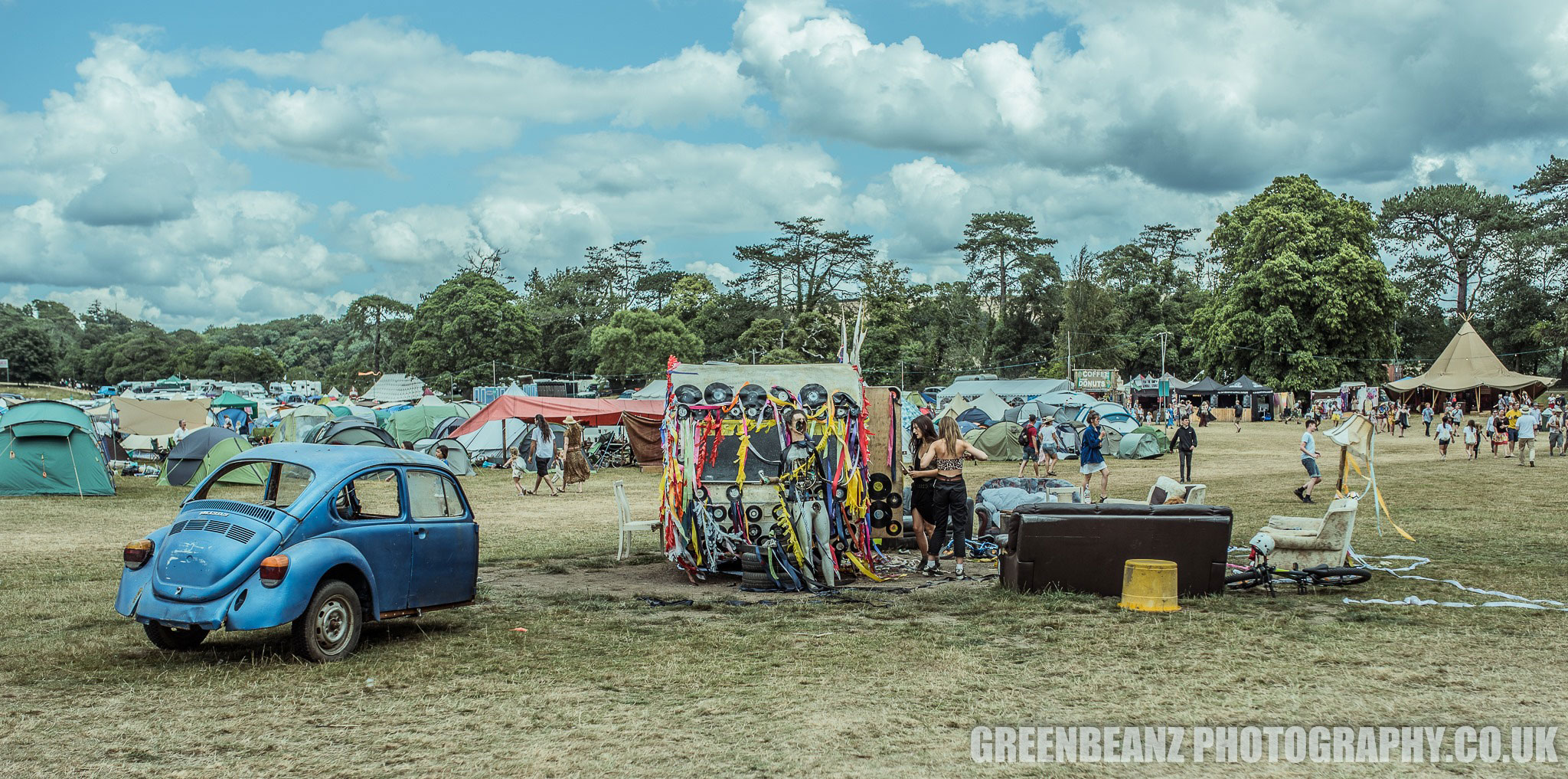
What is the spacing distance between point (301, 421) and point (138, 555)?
29208mm

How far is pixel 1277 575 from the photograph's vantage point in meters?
9.84

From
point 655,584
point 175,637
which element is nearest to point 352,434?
point 655,584

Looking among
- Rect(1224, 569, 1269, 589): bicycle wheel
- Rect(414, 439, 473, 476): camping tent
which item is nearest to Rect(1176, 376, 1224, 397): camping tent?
Rect(414, 439, 473, 476): camping tent

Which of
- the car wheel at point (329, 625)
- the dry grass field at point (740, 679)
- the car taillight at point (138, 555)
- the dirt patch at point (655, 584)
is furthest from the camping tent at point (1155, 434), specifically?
the car taillight at point (138, 555)

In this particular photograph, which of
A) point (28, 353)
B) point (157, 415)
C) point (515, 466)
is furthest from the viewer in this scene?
point (28, 353)

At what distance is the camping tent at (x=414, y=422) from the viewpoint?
3459 cm

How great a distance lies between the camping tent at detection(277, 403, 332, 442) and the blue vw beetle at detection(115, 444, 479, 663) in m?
25.7

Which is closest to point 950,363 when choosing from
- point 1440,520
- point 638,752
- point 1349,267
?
point 1349,267

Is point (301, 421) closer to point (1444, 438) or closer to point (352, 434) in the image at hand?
point (352, 434)

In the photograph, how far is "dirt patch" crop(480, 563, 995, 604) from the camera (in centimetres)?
1033

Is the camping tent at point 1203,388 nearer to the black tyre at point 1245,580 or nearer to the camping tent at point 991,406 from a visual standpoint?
the camping tent at point 991,406

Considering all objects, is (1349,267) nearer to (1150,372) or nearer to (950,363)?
(1150,372)

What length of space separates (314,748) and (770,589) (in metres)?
5.50

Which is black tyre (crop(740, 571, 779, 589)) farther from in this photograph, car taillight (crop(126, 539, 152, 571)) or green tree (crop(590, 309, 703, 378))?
green tree (crop(590, 309, 703, 378))
